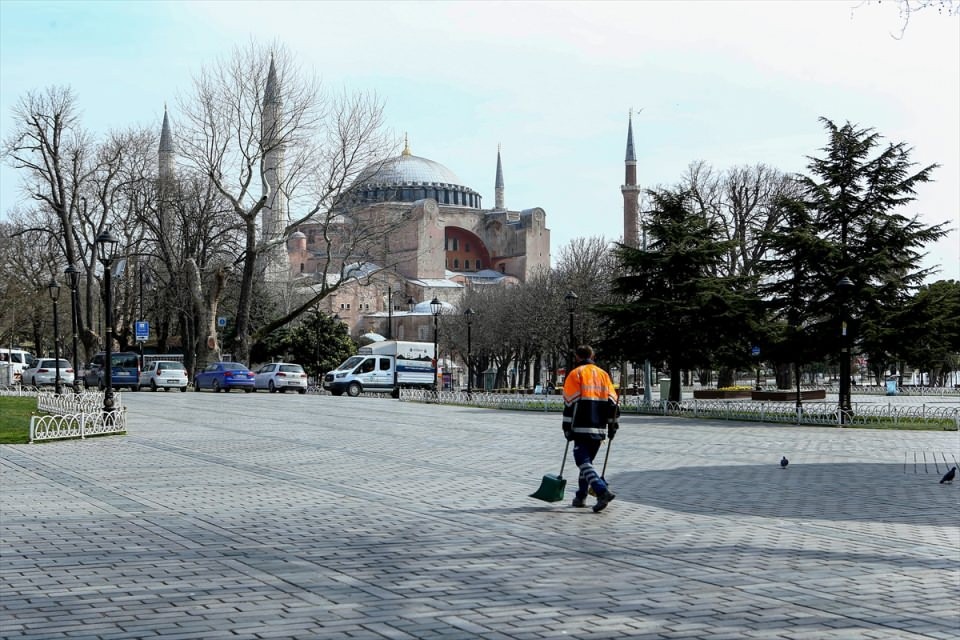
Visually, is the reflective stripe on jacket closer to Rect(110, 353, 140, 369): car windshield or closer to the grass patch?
the grass patch

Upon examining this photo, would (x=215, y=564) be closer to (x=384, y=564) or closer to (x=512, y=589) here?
(x=384, y=564)

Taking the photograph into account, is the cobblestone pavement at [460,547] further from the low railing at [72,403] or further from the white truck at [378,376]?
the white truck at [378,376]

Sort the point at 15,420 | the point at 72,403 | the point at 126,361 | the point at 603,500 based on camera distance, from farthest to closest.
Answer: the point at 126,361
the point at 72,403
the point at 15,420
the point at 603,500

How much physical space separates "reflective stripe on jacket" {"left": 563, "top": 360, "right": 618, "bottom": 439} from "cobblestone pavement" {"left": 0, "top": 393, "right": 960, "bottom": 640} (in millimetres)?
770

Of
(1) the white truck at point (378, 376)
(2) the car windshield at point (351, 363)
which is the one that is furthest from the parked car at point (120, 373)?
(2) the car windshield at point (351, 363)

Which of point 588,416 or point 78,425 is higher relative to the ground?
point 588,416

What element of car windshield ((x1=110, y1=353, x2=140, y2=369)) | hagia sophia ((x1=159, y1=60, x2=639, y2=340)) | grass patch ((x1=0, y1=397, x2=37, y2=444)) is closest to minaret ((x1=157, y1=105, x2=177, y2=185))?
hagia sophia ((x1=159, y1=60, x2=639, y2=340))

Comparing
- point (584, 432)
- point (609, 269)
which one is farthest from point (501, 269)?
point (584, 432)

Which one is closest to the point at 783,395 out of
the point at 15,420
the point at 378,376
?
the point at 378,376

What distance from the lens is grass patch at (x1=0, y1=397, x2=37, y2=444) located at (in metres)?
16.5

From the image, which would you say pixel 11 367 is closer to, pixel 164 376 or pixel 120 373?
pixel 120 373

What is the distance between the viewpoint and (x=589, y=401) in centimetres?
924

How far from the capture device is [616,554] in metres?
7.19

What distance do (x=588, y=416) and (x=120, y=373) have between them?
122ft
